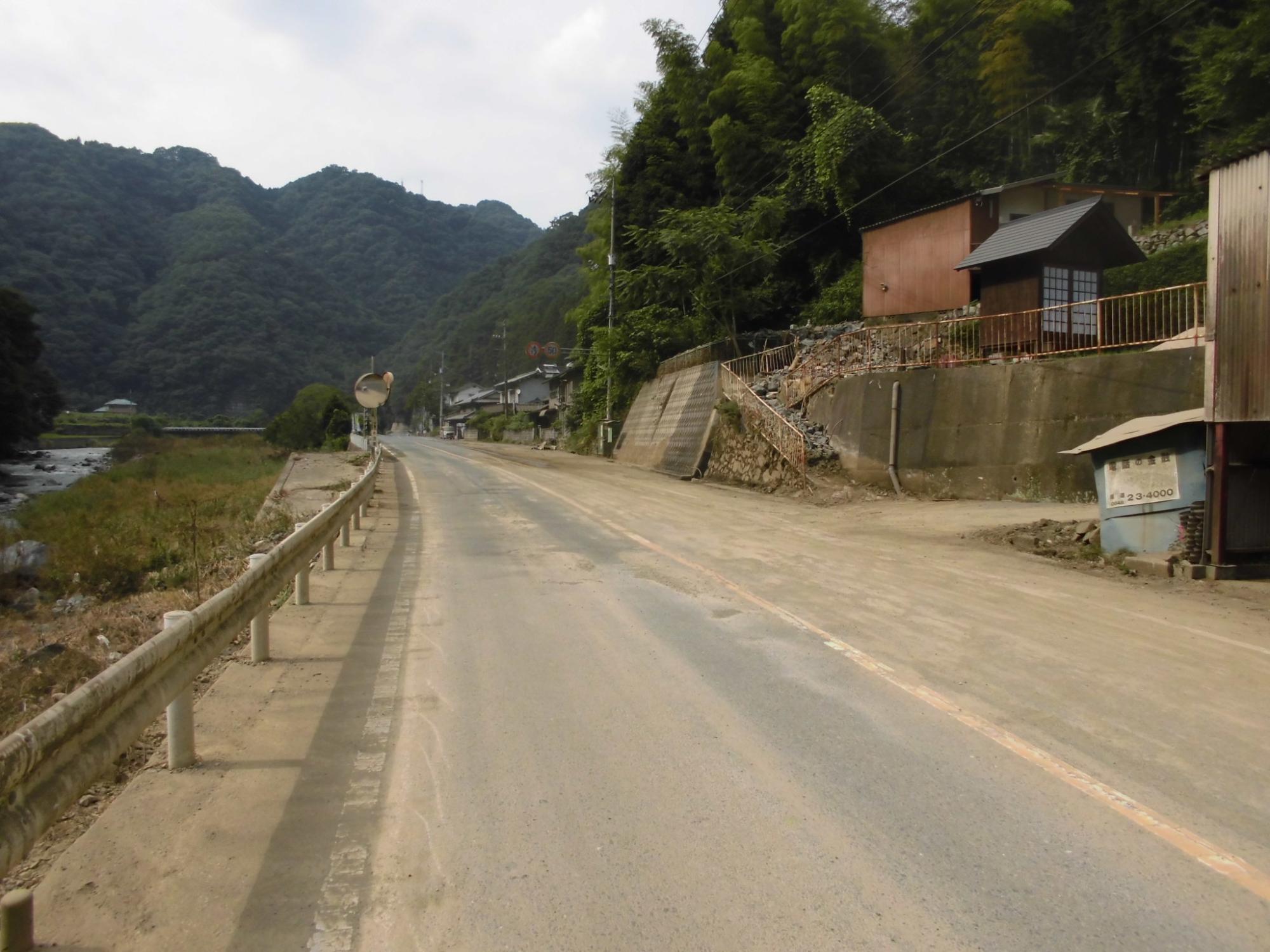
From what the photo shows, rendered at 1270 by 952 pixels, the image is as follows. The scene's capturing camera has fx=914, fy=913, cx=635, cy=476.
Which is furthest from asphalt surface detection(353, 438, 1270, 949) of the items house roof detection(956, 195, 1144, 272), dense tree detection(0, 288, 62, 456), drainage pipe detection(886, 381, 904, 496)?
dense tree detection(0, 288, 62, 456)

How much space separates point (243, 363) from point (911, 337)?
80.2 metres

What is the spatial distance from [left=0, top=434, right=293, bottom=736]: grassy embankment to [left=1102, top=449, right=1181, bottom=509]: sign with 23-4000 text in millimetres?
11134

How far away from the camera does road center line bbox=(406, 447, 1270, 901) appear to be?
3670 mm

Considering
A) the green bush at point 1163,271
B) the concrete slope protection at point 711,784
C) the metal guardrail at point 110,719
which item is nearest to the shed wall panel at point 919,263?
the green bush at point 1163,271

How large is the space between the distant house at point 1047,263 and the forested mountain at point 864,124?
1173 centimetres

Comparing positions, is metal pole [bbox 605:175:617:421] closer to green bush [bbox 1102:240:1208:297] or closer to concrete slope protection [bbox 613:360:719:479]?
concrete slope protection [bbox 613:360:719:479]

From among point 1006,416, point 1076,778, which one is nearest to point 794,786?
point 1076,778

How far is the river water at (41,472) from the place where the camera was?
36625mm

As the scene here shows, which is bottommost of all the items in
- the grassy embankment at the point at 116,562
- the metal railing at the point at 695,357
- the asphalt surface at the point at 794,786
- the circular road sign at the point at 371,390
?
the grassy embankment at the point at 116,562

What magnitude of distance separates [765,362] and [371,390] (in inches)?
495

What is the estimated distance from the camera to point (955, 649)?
7203 millimetres

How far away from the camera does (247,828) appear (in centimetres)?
407

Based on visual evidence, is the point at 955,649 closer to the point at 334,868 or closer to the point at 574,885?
the point at 574,885

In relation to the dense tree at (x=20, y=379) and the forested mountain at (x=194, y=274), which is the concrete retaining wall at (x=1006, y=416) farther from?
the forested mountain at (x=194, y=274)
